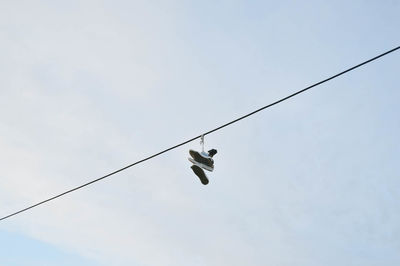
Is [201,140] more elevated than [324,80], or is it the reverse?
[201,140]

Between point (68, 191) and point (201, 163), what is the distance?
241 cm

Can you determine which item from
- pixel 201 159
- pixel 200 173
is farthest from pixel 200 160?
pixel 200 173

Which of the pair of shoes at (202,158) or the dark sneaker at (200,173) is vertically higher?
the pair of shoes at (202,158)

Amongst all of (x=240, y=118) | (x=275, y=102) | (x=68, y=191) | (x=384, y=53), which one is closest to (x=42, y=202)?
(x=68, y=191)

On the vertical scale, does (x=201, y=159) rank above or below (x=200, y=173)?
above

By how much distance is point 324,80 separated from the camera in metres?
4.93

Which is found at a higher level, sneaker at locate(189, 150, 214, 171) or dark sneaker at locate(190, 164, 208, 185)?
sneaker at locate(189, 150, 214, 171)

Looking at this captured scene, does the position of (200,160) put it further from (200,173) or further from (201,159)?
(200,173)

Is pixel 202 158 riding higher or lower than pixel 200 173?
higher

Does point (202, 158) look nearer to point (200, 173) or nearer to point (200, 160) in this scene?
point (200, 160)

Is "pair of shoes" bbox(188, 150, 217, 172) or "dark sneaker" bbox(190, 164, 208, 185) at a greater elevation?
"pair of shoes" bbox(188, 150, 217, 172)

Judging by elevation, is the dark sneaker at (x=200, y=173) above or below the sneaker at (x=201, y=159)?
below

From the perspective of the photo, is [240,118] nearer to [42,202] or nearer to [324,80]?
[324,80]

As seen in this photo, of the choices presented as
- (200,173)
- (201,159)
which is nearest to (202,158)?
(201,159)
